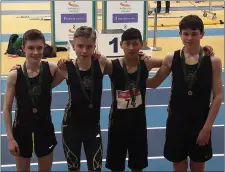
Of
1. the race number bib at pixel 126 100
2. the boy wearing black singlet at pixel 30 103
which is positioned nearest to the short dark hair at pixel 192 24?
the race number bib at pixel 126 100

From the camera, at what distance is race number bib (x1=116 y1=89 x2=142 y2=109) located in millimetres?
3896

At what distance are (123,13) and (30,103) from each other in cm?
701

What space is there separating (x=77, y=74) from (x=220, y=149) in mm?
2726

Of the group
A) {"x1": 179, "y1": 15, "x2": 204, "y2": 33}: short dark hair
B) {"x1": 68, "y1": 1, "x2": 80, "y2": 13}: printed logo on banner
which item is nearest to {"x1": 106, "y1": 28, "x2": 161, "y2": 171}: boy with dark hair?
{"x1": 179, "y1": 15, "x2": 204, "y2": 33}: short dark hair

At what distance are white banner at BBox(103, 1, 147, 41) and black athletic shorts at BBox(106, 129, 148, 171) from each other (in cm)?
680

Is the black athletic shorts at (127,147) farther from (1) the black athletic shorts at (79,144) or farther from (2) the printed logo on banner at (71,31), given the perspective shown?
(2) the printed logo on banner at (71,31)

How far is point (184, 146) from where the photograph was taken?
3.83 metres

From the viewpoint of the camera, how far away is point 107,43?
9.55m

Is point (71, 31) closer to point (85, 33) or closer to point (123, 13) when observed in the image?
point (123, 13)

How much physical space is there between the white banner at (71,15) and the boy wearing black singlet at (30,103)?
678 centimetres

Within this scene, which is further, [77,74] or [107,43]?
[107,43]

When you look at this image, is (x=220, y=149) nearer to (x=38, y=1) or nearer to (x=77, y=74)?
(x=77, y=74)

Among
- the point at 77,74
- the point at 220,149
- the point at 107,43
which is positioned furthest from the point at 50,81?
the point at 107,43

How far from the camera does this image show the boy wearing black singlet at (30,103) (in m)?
3.74
